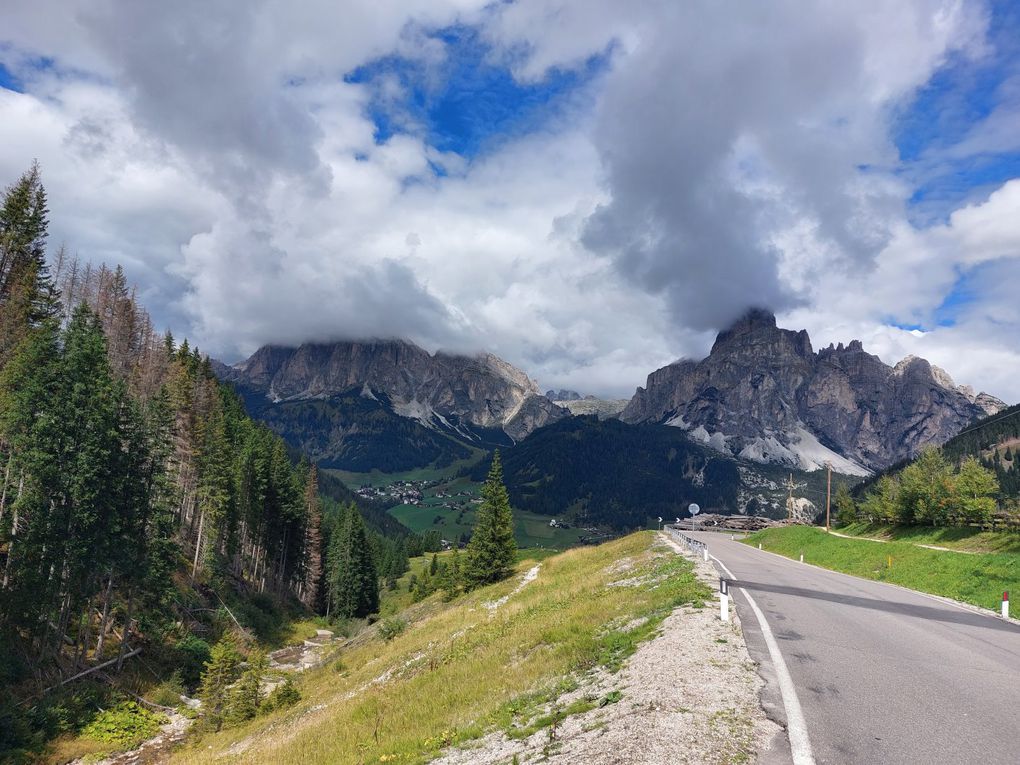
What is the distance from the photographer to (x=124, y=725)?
30.1 m

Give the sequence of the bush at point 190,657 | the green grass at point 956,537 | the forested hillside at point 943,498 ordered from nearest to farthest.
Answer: the green grass at point 956,537 < the bush at point 190,657 < the forested hillside at point 943,498

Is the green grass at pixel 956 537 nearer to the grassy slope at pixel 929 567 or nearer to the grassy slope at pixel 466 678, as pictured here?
the grassy slope at pixel 929 567

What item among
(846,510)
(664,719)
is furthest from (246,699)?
(846,510)

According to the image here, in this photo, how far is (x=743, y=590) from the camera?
23.0 m

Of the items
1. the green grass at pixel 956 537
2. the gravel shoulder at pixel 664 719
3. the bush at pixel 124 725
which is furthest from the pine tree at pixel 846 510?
the bush at pixel 124 725

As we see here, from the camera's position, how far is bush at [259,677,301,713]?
28797 millimetres

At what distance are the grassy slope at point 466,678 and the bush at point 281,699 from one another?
111 centimetres

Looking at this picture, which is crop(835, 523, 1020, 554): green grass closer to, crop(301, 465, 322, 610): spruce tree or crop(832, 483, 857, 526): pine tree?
crop(832, 483, 857, 526): pine tree

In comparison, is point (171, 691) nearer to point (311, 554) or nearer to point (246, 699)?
point (246, 699)

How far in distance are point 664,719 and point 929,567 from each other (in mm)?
33442

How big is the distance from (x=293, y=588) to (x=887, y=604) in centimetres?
8720

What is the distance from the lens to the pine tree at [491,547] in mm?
49156

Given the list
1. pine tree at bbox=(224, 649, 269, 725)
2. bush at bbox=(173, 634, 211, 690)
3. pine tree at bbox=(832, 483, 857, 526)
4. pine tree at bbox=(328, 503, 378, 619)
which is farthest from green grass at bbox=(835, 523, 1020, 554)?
pine tree at bbox=(328, 503, 378, 619)

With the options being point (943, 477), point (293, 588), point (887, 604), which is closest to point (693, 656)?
point (887, 604)
